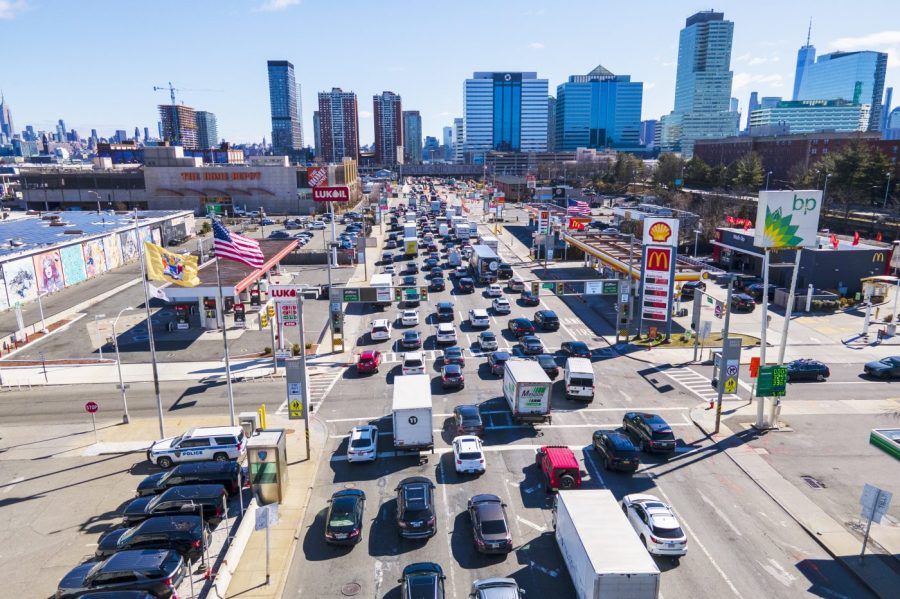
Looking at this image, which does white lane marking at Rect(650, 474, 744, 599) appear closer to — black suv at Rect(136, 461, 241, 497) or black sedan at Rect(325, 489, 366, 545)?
black sedan at Rect(325, 489, 366, 545)

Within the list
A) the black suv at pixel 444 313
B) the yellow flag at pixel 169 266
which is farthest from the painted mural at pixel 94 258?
the yellow flag at pixel 169 266

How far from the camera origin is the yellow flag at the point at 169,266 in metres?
28.1

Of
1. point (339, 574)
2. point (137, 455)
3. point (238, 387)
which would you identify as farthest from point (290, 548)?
point (238, 387)

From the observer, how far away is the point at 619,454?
27.3 meters

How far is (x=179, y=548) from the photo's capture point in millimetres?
21094

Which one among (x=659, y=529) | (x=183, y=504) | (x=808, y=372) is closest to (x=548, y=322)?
(x=808, y=372)

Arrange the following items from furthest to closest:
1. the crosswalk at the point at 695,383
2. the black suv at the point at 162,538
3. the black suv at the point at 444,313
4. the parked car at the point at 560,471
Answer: the black suv at the point at 444,313 → the crosswalk at the point at 695,383 → the parked car at the point at 560,471 → the black suv at the point at 162,538

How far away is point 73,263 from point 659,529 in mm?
75903

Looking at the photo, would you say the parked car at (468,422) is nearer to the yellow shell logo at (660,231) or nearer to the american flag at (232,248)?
the american flag at (232,248)

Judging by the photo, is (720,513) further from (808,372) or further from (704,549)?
(808,372)

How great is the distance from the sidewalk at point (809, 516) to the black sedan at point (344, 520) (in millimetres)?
18911

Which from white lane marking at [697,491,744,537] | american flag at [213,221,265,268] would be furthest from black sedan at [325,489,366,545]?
white lane marking at [697,491,744,537]

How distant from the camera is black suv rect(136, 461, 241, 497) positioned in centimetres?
2544

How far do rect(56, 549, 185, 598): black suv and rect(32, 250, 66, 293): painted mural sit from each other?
55.8 m
